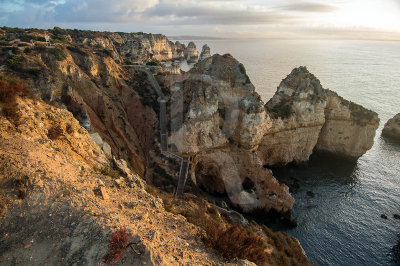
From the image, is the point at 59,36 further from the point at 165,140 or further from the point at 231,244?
the point at 231,244

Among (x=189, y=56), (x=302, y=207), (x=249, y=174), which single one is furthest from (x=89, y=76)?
(x=189, y=56)

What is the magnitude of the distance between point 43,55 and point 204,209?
33807 mm

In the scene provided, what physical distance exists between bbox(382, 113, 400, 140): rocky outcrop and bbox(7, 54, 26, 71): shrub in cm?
7176

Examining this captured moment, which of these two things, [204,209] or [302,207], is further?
[302,207]

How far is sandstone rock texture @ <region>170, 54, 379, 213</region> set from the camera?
32656 mm

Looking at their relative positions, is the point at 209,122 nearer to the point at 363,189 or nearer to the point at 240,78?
the point at 240,78

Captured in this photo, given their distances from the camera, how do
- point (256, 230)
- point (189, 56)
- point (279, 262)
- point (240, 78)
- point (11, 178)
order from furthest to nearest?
1. point (189, 56)
2. point (240, 78)
3. point (256, 230)
4. point (279, 262)
5. point (11, 178)

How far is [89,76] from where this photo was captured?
4212cm

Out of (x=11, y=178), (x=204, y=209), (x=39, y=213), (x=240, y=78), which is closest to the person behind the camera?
(x=39, y=213)

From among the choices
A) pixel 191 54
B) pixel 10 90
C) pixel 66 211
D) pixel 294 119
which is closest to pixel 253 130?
pixel 294 119

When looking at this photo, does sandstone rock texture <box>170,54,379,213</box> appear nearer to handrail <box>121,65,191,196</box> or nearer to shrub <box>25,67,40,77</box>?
handrail <box>121,65,191,196</box>

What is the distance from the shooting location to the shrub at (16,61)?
30.1 metres

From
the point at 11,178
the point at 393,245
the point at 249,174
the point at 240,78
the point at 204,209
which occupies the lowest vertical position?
the point at 393,245

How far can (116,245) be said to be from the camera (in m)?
8.30
